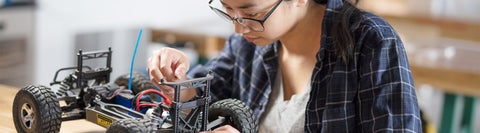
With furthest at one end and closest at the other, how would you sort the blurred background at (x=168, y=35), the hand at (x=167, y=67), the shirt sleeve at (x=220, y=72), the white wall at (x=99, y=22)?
the white wall at (x=99, y=22) < the blurred background at (x=168, y=35) < the shirt sleeve at (x=220, y=72) < the hand at (x=167, y=67)

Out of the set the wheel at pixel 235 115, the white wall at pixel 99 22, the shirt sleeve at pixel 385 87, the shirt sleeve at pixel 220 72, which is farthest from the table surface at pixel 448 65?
the wheel at pixel 235 115

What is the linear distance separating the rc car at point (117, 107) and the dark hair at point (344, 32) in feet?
1.10

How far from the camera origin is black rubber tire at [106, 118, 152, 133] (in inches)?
46.0

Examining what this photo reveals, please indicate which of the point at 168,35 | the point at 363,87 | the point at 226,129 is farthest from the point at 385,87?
the point at 168,35

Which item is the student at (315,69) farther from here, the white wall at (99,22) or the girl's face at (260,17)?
the white wall at (99,22)

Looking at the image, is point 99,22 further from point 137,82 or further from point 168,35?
point 137,82

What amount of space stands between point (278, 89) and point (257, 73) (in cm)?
7

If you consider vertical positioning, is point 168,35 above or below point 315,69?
below

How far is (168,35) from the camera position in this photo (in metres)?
4.32

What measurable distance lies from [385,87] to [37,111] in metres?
0.71

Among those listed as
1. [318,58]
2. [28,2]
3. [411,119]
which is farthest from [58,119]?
[28,2]

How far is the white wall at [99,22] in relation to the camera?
4.46 metres

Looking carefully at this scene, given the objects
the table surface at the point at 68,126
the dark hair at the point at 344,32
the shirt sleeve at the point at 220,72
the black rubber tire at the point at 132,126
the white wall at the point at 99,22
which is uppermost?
the dark hair at the point at 344,32

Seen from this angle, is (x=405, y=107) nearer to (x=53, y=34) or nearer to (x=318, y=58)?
(x=318, y=58)
